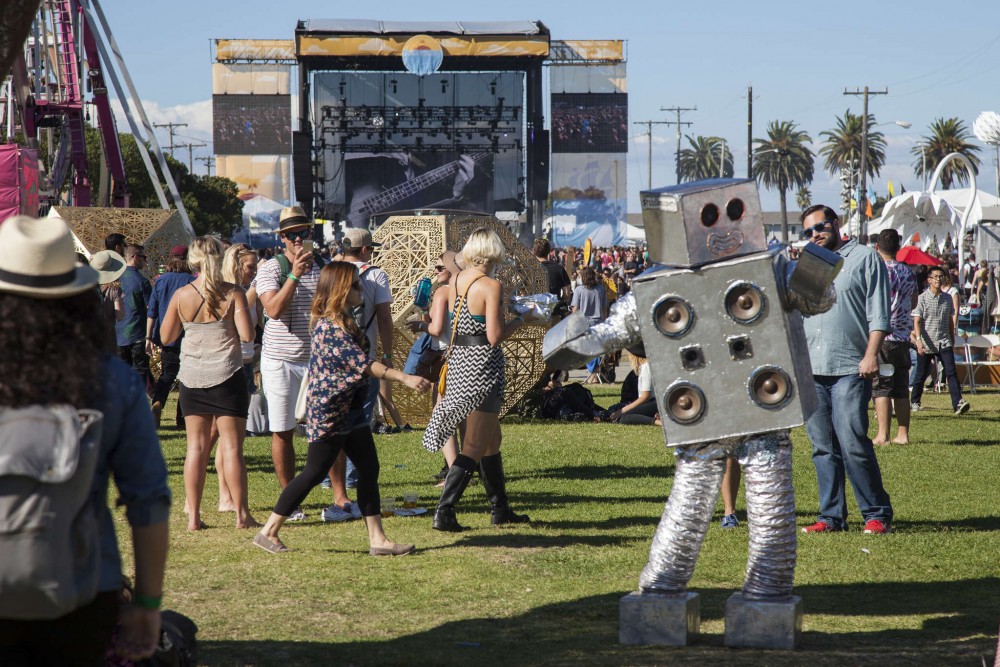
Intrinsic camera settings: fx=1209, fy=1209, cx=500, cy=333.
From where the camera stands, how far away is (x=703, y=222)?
4629 mm

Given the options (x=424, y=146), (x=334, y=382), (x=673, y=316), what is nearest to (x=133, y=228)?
(x=334, y=382)

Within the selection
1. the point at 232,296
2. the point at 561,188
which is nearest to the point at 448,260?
the point at 232,296

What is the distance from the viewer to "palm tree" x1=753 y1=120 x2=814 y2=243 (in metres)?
86.7

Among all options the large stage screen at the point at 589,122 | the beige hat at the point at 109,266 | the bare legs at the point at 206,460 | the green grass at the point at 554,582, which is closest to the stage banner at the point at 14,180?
the beige hat at the point at 109,266

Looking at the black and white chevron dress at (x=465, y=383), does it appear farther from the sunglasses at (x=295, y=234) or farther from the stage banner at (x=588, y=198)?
the stage banner at (x=588, y=198)

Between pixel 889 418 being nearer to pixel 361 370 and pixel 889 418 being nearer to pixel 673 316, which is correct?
pixel 361 370

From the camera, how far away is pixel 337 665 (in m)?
4.42

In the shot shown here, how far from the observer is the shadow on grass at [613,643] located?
4.44 metres

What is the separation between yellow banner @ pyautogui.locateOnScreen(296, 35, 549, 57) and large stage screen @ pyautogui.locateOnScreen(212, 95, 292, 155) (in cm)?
1369

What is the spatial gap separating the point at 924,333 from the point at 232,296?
8.74 meters

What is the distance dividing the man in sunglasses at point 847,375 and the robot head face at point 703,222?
1931mm

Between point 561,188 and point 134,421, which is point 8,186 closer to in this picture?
point 134,421

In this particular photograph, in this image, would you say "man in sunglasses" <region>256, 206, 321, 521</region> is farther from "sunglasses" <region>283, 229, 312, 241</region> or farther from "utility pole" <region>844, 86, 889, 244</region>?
"utility pole" <region>844, 86, 889, 244</region>

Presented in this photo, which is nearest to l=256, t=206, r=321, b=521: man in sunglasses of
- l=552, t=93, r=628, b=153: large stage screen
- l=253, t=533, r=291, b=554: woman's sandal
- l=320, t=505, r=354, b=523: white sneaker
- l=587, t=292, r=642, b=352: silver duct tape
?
l=320, t=505, r=354, b=523: white sneaker
